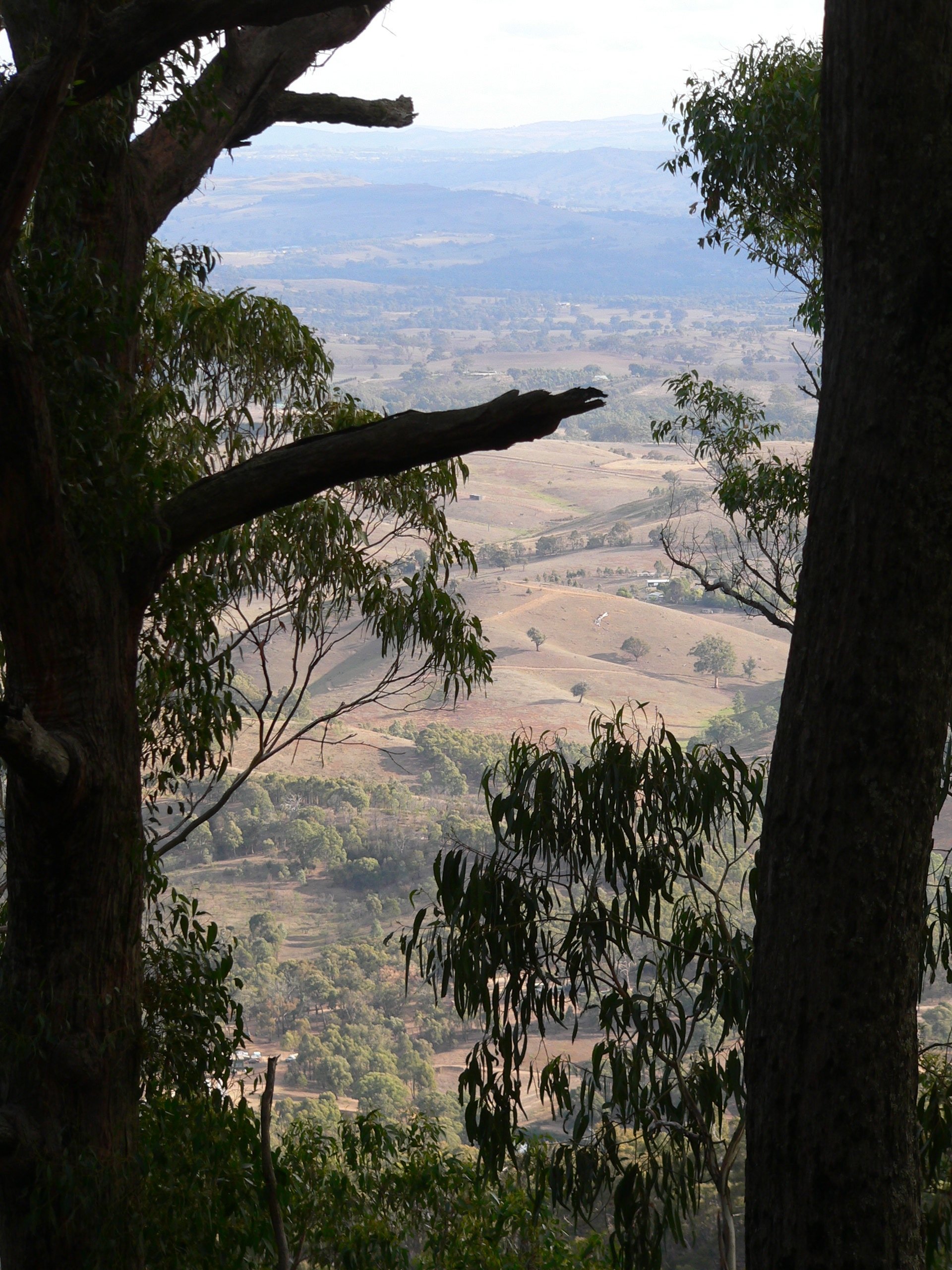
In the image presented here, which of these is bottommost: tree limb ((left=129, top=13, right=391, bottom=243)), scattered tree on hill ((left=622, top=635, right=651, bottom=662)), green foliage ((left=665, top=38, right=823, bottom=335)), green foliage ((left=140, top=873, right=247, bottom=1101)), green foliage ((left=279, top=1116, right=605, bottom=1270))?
green foliage ((left=279, top=1116, right=605, bottom=1270))

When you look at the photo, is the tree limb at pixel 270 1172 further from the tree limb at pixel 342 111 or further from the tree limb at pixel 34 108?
the tree limb at pixel 342 111

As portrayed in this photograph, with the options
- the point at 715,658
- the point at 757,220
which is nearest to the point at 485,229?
the point at 715,658

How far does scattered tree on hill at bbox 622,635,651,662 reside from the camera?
35.1 metres

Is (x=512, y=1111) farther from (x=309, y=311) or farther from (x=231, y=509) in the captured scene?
(x=309, y=311)

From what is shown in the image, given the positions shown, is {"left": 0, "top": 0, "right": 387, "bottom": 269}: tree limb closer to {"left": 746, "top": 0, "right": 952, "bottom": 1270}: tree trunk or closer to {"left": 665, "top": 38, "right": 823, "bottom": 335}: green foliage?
{"left": 746, "top": 0, "right": 952, "bottom": 1270}: tree trunk

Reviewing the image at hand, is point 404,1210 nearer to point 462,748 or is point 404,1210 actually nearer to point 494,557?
point 462,748

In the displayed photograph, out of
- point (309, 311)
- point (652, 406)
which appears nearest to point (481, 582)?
point (652, 406)

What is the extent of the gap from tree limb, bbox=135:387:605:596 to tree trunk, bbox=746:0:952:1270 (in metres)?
0.40

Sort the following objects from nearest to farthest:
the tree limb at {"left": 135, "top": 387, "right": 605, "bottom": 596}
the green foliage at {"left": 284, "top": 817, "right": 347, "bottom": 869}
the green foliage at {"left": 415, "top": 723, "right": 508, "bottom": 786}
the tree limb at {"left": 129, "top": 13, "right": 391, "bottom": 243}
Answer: the tree limb at {"left": 135, "top": 387, "right": 605, "bottom": 596} < the tree limb at {"left": 129, "top": 13, "right": 391, "bottom": 243} < the green foliage at {"left": 284, "top": 817, "right": 347, "bottom": 869} < the green foliage at {"left": 415, "top": 723, "right": 508, "bottom": 786}

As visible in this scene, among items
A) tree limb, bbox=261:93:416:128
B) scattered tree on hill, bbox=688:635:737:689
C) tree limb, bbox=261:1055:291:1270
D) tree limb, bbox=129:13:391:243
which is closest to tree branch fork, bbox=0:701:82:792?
tree limb, bbox=261:1055:291:1270

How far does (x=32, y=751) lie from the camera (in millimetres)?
1892

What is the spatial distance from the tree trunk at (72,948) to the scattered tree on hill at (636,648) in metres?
33.1

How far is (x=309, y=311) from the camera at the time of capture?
9012 cm

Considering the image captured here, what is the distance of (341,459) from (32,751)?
68 cm
